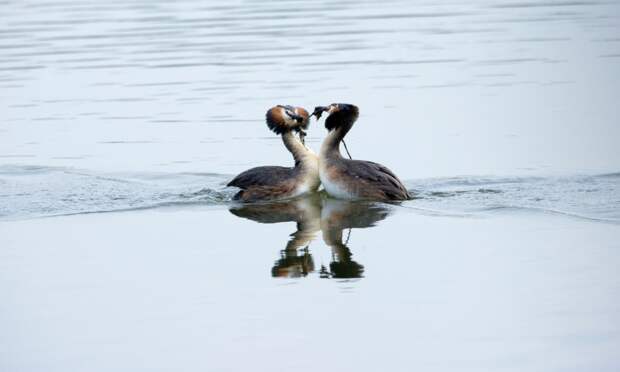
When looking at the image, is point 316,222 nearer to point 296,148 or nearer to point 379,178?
point 379,178

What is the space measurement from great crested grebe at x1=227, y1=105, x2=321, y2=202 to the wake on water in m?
0.36

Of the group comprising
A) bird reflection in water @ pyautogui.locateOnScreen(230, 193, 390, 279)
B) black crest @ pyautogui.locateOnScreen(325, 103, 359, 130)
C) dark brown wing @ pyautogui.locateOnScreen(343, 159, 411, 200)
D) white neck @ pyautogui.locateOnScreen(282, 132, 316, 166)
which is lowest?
bird reflection in water @ pyautogui.locateOnScreen(230, 193, 390, 279)

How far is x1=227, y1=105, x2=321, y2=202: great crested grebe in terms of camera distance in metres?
14.2

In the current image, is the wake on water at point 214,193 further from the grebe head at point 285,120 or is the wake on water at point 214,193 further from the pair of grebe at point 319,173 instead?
the grebe head at point 285,120

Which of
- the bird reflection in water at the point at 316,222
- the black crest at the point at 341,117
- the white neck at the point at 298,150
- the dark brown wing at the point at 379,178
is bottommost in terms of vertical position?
the bird reflection in water at the point at 316,222

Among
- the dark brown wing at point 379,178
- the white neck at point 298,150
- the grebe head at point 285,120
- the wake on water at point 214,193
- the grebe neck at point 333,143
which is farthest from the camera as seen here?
the grebe head at point 285,120

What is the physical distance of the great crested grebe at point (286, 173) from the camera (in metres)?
14.2

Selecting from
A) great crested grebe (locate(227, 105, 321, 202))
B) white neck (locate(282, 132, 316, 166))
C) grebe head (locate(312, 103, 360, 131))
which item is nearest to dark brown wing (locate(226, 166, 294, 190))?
great crested grebe (locate(227, 105, 321, 202))

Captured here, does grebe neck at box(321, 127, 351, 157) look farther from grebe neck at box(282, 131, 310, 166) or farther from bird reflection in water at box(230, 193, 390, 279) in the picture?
bird reflection in water at box(230, 193, 390, 279)

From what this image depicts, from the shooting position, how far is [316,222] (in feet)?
43.5

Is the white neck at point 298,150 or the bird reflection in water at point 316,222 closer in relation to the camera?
the bird reflection in water at point 316,222

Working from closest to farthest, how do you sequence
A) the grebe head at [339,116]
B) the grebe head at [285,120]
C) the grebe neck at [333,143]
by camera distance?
the grebe neck at [333,143], the grebe head at [339,116], the grebe head at [285,120]

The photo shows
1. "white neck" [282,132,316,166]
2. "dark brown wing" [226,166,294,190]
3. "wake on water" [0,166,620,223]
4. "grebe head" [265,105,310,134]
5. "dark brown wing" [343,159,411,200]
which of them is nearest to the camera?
"wake on water" [0,166,620,223]

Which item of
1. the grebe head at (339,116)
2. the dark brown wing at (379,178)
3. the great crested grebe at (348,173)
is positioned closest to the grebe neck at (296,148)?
the great crested grebe at (348,173)
